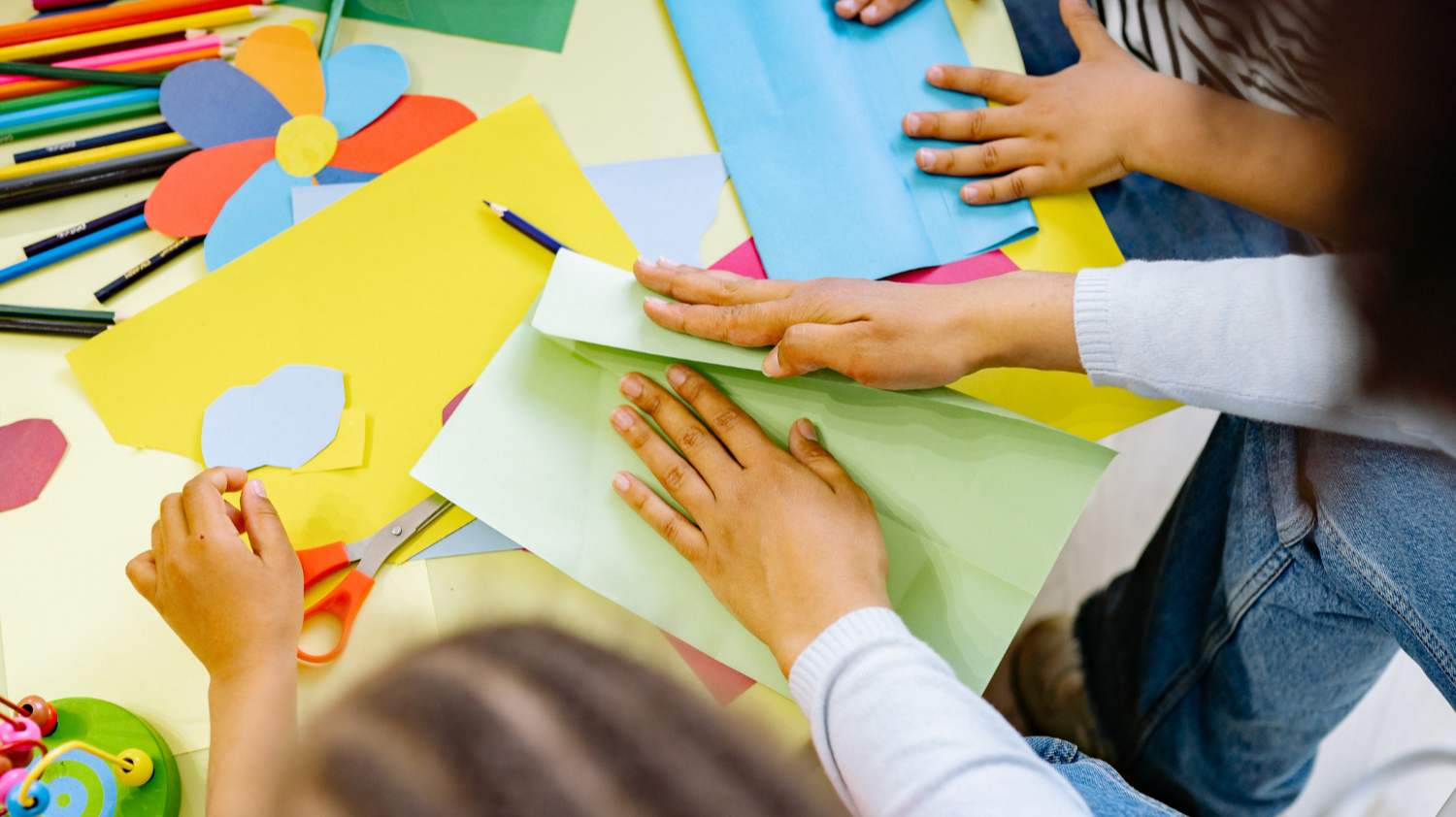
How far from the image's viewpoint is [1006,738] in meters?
0.45

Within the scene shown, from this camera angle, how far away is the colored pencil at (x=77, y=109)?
2.11 ft

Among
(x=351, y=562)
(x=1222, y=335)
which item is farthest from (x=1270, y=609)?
(x=351, y=562)

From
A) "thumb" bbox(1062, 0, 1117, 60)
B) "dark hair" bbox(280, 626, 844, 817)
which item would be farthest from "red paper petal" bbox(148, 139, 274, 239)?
"thumb" bbox(1062, 0, 1117, 60)

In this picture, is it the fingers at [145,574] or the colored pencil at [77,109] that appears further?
the colored pencil at [77,109]

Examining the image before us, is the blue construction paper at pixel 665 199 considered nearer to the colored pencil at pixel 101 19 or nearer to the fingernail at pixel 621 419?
the fingernail at pixel 621 419

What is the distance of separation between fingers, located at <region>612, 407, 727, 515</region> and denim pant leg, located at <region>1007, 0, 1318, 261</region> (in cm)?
39

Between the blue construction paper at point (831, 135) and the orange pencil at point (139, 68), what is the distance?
0.37 m

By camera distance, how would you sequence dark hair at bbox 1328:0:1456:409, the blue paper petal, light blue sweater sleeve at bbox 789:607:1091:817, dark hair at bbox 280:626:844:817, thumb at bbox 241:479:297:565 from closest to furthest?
dark hair at bbox 1328:0:1456:409
dark hair at bbox 280:626:844:817
light blue sweater sleeve at bbox 789:607:1091:817
thumb at bbox 241:479:297:565
the blue paper petal

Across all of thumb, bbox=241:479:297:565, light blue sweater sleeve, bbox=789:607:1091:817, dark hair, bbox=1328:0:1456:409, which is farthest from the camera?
thumb, bbox=241:479:297:565

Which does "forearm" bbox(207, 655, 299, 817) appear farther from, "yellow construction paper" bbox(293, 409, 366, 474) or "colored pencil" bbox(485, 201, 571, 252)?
"colored pencil" bbox(485, 201, 571, 252)

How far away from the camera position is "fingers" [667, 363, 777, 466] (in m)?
0.57

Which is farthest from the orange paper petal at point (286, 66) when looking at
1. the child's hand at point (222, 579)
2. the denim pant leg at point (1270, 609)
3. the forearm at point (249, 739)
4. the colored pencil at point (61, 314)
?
the denim pant leg at point (1270, 609)

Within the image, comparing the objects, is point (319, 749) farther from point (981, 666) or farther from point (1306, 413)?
point (1306, 413)

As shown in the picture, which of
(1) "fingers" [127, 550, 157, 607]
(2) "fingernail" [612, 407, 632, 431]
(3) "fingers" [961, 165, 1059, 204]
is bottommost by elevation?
(1) "fingers" [127, 550, 157, 607]
